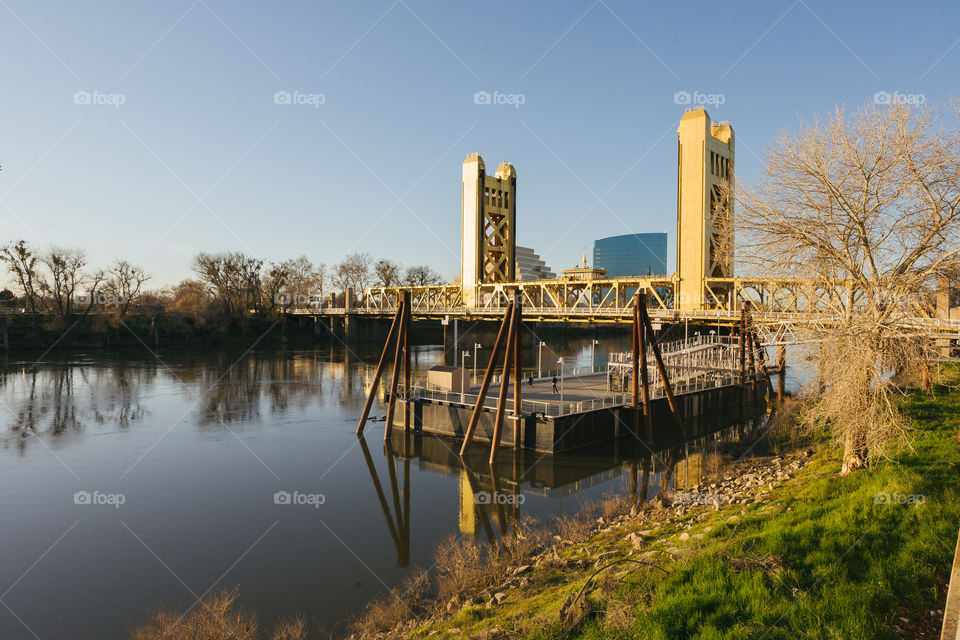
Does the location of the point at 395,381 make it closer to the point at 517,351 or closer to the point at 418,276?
the point at 517,351

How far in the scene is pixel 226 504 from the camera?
18578 millimetres

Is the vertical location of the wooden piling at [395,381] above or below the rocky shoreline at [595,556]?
above

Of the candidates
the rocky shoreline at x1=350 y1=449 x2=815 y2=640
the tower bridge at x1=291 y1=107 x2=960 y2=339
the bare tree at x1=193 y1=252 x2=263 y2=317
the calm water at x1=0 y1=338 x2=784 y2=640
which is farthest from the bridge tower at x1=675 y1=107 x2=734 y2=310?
the bare tree at x1=193 y1=252 x2=263 y2=317

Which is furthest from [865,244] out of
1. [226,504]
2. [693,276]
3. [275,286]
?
[275,286]

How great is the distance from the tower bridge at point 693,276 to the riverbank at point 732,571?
4628mm

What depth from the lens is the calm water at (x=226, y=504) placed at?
498 inches

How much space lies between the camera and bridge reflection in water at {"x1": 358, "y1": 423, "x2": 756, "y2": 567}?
1780 cm

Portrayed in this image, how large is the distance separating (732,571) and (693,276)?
49.6 metres

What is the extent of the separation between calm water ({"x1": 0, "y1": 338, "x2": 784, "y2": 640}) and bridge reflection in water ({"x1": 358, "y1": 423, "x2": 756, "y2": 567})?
0.11 metres

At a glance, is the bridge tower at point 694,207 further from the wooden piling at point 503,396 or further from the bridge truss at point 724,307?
the wooden piling at point 503,396

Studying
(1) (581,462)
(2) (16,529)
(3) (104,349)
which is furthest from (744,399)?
(3) (104,349)

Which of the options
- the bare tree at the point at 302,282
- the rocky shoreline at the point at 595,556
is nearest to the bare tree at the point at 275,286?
the bare tree at the point at 302,282

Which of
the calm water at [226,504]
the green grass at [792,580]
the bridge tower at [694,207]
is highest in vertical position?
the bridge tower at [694,207]

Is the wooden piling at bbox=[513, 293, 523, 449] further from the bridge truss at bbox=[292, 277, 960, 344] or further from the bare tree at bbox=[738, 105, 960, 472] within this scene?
the bare tree at bbox=[738, 105, 960, 472]
